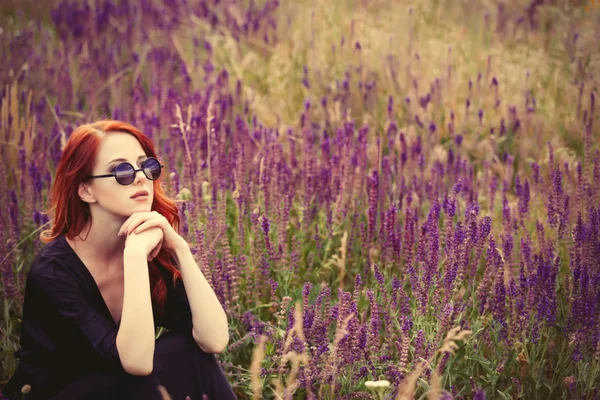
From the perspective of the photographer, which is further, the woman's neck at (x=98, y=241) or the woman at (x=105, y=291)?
the woman's neck at (x=98, y=241)

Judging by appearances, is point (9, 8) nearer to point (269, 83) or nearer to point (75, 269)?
point (269, 83)

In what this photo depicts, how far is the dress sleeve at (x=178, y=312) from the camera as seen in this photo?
2273 mm

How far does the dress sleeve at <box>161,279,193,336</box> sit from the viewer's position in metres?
2.27

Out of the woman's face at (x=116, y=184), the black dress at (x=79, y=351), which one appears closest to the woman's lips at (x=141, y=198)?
the woman's face at (x=116, y=184)

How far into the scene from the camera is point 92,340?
2023 millimetres

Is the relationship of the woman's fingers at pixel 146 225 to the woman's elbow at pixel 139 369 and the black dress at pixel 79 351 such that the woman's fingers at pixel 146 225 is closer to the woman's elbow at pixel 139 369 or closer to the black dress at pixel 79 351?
the black dress at pixel 79 351

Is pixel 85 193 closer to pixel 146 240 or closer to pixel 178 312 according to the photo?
pixel 146 240

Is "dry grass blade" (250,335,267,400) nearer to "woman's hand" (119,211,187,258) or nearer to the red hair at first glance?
"woman's hand" (119,211,187,258)

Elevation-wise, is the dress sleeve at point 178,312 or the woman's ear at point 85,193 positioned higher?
the woman's ear at point 85,193

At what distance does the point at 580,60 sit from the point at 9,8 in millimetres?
4996

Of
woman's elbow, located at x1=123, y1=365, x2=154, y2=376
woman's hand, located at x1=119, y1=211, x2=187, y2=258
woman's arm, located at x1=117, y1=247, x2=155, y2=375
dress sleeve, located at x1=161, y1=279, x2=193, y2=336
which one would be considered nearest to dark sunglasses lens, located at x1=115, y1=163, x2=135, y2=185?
woman's hand, located at x1=119, y1=211, x2=187, y2=258

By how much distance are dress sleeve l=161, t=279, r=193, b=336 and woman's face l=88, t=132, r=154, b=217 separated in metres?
0.33

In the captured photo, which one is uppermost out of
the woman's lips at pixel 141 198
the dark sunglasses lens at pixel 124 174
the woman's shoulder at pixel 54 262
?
the dark sunglasses lens at pixel 124 174

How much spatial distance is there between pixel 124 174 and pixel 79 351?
1.85ft
